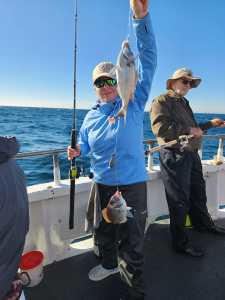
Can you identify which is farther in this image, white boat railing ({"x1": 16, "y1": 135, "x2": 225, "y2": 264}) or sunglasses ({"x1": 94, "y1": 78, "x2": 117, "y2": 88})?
white boat railing ({"x1": 16, "y1": 135, "x2": 225, "y2": 264})

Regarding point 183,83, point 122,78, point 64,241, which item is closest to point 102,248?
point 64,241

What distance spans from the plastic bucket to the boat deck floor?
0.07 metres

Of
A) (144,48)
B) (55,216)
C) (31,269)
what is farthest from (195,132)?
(31,269)

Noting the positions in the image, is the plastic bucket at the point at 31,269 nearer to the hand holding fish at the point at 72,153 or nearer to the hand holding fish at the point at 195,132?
the hand holding fish at the point at 72,153

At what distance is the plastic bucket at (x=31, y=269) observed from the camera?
9.04 feet

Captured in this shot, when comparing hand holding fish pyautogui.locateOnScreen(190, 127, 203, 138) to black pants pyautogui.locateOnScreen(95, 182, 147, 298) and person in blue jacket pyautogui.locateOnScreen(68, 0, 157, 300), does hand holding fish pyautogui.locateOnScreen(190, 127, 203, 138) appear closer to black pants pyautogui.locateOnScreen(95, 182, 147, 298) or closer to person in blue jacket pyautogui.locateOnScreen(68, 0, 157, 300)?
person in blue jacket pyautogui.locateOnScreen(68, 0, 157, 300)

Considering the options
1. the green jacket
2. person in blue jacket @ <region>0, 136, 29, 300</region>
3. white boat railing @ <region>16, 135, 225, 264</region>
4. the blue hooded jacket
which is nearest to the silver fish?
the blue hooded jacket

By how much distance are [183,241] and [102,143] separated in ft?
5.33

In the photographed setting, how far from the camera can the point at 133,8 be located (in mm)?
2041

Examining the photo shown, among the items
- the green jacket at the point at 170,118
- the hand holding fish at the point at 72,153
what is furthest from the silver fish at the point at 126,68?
the green jacket at the point at 170,118

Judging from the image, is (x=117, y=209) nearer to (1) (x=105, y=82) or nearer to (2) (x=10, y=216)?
(2) (x=10, y=216)

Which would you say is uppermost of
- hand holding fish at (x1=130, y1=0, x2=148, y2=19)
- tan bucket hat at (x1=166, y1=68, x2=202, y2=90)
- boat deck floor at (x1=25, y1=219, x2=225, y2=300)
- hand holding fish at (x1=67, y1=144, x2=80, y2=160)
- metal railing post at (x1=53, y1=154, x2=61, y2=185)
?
hand holding fish at (x1=130, y1=0, x2=148, y2=19)

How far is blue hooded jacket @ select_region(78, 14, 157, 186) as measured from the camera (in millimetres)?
2340

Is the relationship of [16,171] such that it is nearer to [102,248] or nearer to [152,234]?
[102,248]
